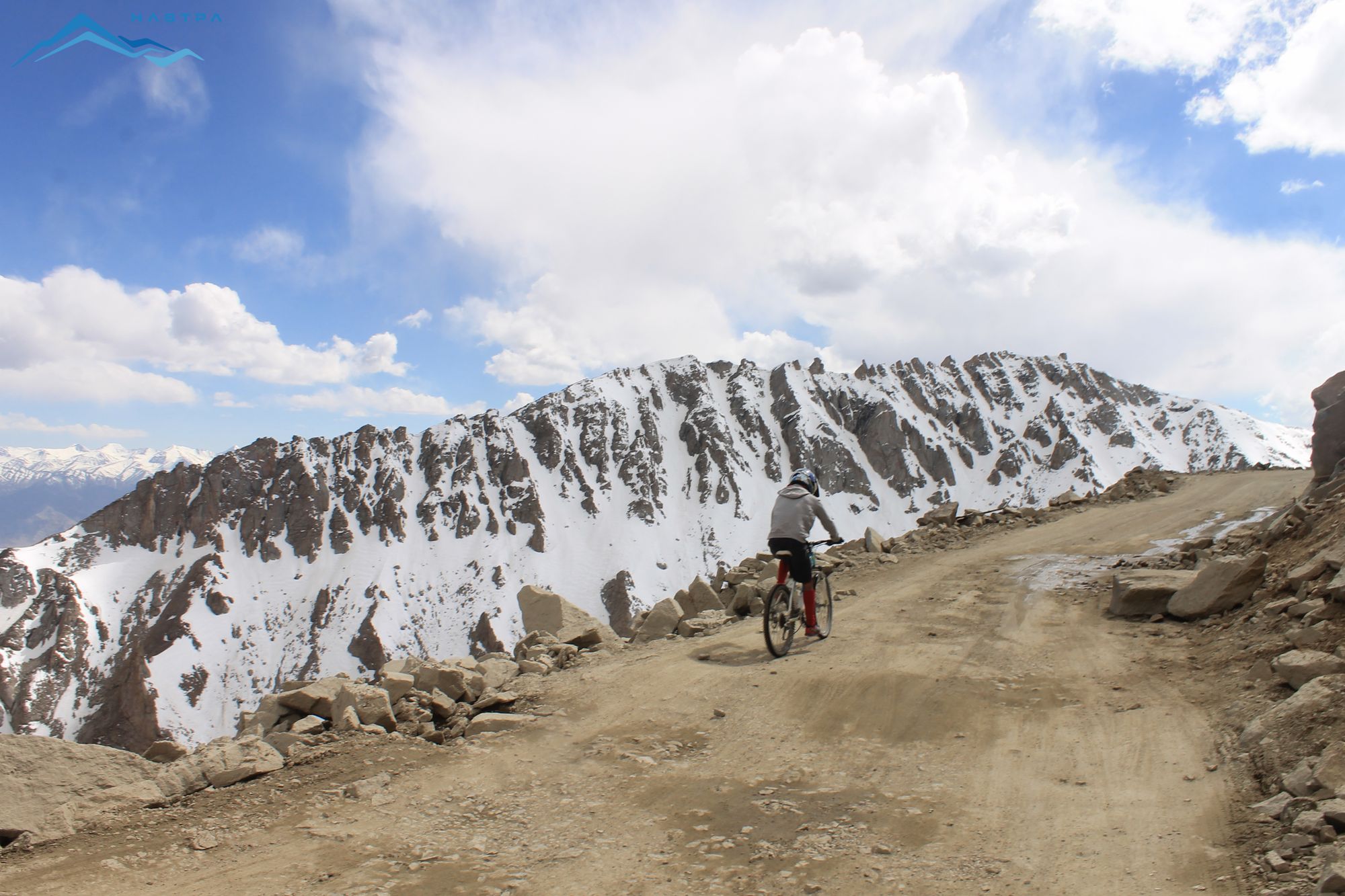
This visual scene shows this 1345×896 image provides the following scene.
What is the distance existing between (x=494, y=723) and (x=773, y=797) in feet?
11.8

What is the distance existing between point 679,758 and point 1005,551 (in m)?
13.4

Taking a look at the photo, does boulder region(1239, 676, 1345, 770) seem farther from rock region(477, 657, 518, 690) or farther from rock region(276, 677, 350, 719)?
rock region(276, 677, 350, 719)

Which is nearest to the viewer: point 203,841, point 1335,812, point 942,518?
point 1335,812

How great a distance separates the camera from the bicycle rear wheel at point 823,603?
442 inches

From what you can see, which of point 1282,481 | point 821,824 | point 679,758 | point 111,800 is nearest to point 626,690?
point 679,758

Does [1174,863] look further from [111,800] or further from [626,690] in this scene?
[111,800]

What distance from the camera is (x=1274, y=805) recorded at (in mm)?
5066

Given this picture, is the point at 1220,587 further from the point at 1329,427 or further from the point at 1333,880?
the point at 1329,427

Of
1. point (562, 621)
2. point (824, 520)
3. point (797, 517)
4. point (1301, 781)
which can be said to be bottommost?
point (1301, 781)

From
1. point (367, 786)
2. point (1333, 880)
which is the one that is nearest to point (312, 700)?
point (367, 786)

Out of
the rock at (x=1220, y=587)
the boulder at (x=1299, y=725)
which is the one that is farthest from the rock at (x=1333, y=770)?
the rock at (x=1220, y=587)

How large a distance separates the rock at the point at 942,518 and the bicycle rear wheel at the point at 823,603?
11683mm

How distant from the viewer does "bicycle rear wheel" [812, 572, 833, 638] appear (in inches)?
442

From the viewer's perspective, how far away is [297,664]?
604 ft
